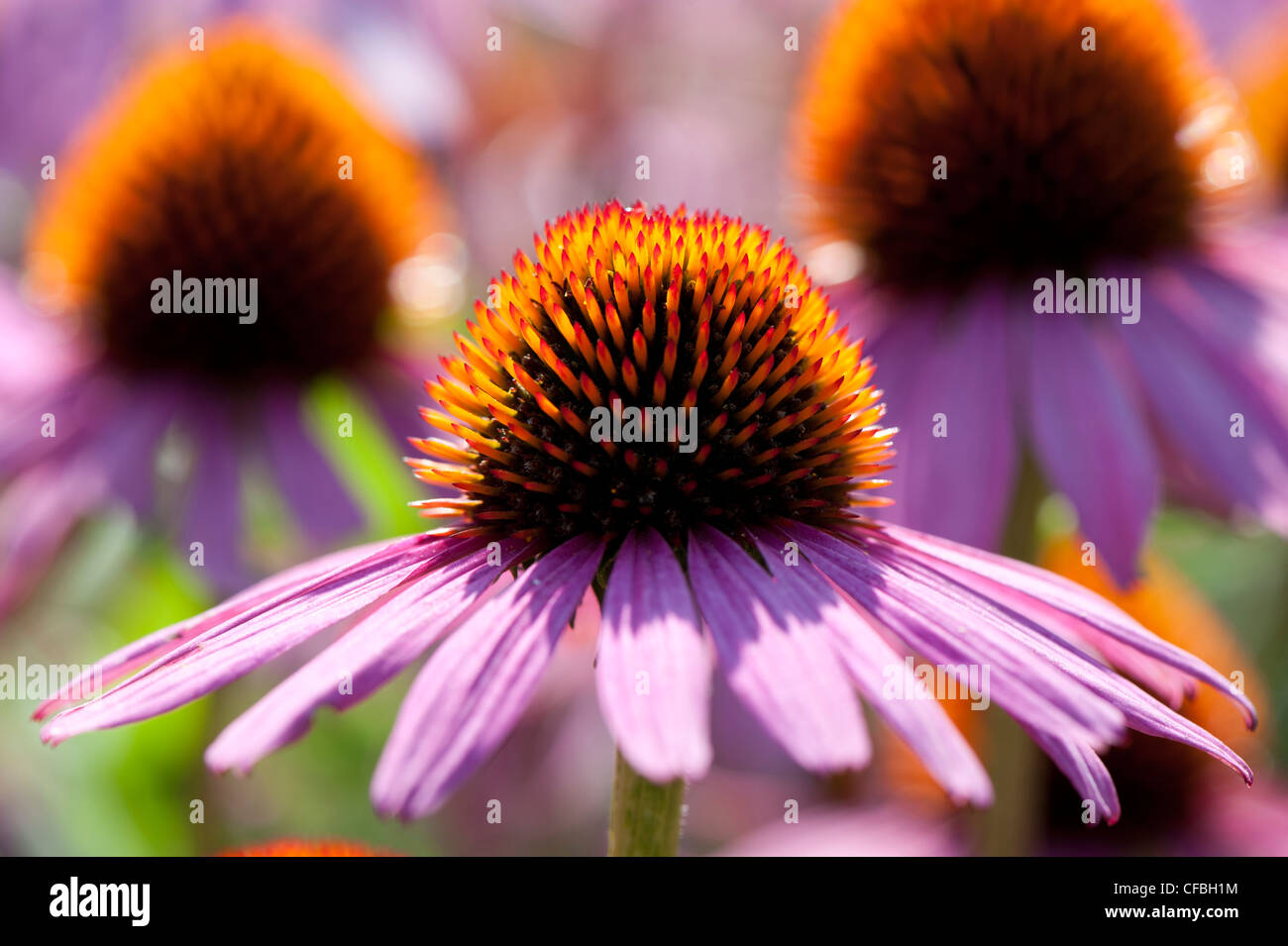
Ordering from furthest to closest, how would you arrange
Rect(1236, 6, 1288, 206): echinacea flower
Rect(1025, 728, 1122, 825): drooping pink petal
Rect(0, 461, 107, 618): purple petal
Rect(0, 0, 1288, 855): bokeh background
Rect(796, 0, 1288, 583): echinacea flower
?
Rect(1236, 6, 1288, 206): echinacea flower
Rect(0, 0, 1288, 855): bokeh background
Rect(0, 461, 107, 618): purple petal
Rect(796, 0, 1288, 583): echinacea flower
Rect(1025, 728, 1122, 825): drooping pink petal

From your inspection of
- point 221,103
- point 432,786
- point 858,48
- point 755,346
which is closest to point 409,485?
point 221,103

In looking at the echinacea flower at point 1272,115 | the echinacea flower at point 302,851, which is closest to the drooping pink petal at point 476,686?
the echinacea flower at point 302,851

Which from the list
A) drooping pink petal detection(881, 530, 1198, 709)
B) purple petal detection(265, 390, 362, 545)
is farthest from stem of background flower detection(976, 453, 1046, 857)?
purple petal detection(265, 390, 362, 545)

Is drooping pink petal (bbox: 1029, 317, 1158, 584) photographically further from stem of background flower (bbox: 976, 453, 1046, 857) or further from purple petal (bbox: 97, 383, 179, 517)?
purple petal (bbox: 97, 383, 179, 517)

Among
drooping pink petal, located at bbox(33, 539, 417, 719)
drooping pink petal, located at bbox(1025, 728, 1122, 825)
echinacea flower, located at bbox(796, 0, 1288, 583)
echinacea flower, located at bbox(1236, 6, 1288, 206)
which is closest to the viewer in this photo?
drooping pink petal, located at bbox(1025, 728, 1122, 825)

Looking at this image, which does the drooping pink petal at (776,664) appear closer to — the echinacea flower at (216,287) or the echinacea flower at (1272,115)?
the echinacea flower at (216,287)

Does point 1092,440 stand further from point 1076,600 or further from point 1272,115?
point 1272,115

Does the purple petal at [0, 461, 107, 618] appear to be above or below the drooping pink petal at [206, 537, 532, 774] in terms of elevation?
above
